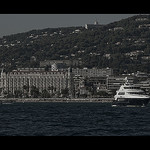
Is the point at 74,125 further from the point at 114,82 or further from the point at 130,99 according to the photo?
the point at 114,82

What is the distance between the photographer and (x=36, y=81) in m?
188

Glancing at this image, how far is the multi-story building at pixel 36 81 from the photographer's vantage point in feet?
607

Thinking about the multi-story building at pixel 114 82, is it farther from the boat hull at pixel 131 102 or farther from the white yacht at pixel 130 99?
the boat hull at pixel 131 102

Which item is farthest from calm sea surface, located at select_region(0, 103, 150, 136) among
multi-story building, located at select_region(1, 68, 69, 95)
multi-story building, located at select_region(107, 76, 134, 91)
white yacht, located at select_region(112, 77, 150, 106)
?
multi-story building, located at select_region(107, 76, 134, 91)

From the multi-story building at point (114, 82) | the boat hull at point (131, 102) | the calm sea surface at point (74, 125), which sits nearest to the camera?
the calm sea surface at point (74, 125)

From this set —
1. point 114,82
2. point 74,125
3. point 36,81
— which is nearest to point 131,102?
point 74,125

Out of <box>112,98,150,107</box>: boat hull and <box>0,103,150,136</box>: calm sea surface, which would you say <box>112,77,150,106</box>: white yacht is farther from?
<box>0,103,150,136</box>: calm sea surface

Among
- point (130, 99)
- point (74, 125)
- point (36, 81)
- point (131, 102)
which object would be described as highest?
point (36, 81)

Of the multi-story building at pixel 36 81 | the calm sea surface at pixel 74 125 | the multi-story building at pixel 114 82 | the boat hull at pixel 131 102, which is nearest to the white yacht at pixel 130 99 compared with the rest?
the boat hull at pixel 131 102

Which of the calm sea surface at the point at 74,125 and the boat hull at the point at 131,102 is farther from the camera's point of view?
the boat hull at the point at 131,102

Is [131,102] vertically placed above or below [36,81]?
below

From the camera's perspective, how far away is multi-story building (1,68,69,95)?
607 ft
